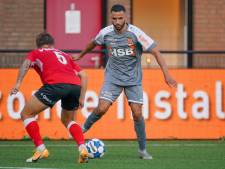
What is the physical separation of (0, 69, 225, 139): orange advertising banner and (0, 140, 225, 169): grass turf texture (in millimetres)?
576

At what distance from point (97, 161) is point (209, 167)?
1.69 meters

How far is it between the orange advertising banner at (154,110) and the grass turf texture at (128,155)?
1.89 feet

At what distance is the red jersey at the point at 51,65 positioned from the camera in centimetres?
1452

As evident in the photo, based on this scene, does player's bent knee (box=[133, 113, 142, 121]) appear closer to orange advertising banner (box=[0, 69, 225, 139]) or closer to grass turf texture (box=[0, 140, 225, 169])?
grass turf texture (box=[0, 140, 225, 169])

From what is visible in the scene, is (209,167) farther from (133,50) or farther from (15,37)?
(15,37)

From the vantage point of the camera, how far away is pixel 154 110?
19.7 m

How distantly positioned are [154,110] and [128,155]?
3798 mm

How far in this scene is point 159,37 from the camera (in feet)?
76.7

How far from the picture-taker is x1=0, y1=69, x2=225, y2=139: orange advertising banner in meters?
19.7

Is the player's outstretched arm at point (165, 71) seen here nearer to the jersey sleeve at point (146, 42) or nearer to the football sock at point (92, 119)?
the jersey sleeve at point (146, 42)

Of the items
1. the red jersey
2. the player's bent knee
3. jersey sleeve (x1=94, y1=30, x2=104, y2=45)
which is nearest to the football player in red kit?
the red jersey

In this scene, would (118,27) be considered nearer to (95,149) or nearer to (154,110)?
(95,149)

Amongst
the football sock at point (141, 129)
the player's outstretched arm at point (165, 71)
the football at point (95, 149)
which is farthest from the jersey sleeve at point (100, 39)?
the football at point (95, 149)

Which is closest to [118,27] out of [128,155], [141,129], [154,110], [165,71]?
[165,71]
